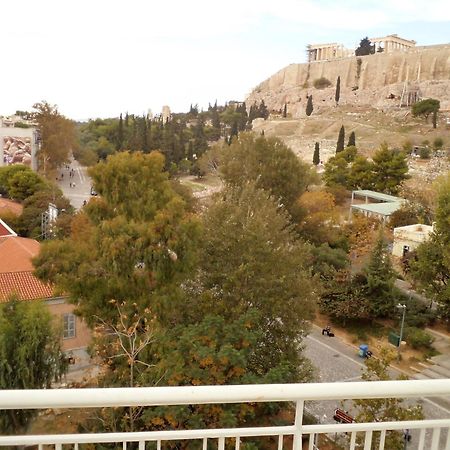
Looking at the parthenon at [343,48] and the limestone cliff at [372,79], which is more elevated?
the parthenon at [343,48]

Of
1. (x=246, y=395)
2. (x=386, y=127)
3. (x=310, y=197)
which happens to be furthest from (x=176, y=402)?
(x=386, y=127)

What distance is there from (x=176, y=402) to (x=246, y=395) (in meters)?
0.26

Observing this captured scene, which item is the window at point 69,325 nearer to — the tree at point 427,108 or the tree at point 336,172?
the tree at point 336,172

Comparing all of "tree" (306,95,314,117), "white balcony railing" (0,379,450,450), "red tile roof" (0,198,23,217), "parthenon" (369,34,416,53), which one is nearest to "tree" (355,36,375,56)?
"parthenon" (369,34,416,53)

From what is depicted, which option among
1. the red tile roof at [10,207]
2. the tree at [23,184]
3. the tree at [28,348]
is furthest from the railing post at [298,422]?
the tree at [23,184]

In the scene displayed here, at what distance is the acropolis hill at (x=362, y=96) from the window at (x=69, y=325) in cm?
3859

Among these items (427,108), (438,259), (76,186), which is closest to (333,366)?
(438,259)

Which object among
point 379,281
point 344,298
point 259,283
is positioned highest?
point 259,283

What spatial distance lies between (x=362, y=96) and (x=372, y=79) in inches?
240

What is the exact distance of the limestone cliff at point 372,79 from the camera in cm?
6919

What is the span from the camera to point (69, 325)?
13.1 m

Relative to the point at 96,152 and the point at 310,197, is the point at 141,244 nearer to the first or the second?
the point at 310,197

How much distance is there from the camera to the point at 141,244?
1034cm

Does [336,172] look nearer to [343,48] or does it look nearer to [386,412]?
[386,412]
